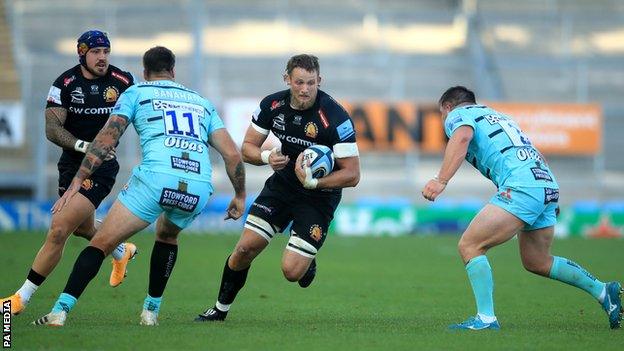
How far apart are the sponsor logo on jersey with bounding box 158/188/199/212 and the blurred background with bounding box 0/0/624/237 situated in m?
18.1

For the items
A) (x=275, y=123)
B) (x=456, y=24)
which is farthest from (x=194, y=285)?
(x=456, y=24)

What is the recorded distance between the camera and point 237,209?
9.80 metres

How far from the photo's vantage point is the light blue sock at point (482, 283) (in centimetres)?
963

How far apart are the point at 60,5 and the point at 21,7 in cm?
122

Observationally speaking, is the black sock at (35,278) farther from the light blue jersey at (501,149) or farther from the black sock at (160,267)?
the light blue jersey at (501,149)

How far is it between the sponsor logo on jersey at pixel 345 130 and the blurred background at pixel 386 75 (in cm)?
1757

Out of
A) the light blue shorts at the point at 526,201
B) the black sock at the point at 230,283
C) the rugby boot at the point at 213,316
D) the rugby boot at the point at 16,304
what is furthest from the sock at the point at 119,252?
the light blue shorts at the point at 526,201

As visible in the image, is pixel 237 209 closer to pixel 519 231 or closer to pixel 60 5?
pixel 519 231

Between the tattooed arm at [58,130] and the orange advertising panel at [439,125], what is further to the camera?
the orange advertising panel at [439,125]

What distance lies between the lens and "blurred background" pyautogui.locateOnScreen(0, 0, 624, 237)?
28328 mm

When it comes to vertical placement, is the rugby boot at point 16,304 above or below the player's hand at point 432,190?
below

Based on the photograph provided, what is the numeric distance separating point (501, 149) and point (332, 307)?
2.99m

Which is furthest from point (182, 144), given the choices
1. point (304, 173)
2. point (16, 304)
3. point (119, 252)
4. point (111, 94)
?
point (119, 252)

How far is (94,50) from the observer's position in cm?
1071
